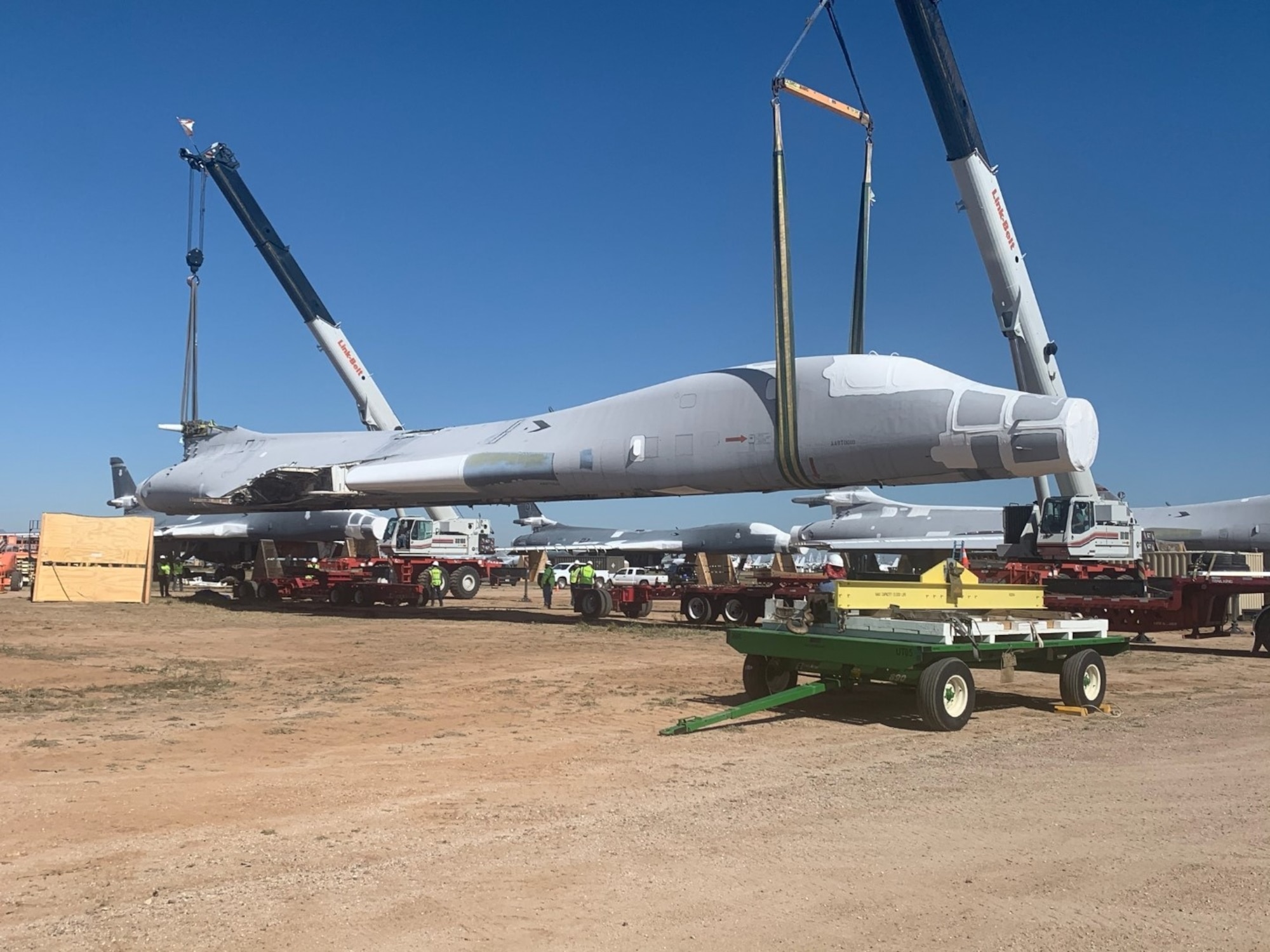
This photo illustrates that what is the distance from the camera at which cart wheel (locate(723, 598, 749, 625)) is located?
21.5 meters

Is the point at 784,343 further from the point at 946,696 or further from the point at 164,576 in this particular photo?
the point at 164,576

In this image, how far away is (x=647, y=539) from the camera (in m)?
54.2

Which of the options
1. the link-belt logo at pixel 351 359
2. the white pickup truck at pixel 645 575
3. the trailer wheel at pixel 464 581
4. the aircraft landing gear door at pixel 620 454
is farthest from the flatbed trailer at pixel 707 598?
the link-belt logo at pixel 351 359

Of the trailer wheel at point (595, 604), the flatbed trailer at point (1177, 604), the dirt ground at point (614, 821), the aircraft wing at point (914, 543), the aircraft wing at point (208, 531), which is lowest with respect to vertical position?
the trailer wheel at point (595, 604)

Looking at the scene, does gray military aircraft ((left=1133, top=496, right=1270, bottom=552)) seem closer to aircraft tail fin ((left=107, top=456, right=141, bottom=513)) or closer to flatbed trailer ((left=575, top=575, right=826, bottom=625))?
flatbed trailer ((left=575, top=575, right=826, bottom=625))

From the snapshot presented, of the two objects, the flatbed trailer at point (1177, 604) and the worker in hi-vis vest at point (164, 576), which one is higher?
the flatbed trailer at point (1177, 604)

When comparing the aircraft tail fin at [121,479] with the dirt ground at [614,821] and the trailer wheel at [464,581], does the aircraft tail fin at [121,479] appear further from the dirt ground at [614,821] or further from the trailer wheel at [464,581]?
the dirt ground at [614,821]

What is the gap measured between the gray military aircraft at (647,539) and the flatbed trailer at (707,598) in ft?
21.0

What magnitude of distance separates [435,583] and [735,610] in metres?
10.7

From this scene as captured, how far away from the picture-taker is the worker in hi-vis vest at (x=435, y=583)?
28766 millimetres

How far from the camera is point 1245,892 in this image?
4492 millimetres

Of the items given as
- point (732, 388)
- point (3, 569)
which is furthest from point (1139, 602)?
point (3, 569)

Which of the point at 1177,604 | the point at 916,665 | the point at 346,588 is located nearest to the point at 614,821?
the point at 916,665

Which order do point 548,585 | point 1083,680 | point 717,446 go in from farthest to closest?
point 548,585, point 717,446, point 1083,680
